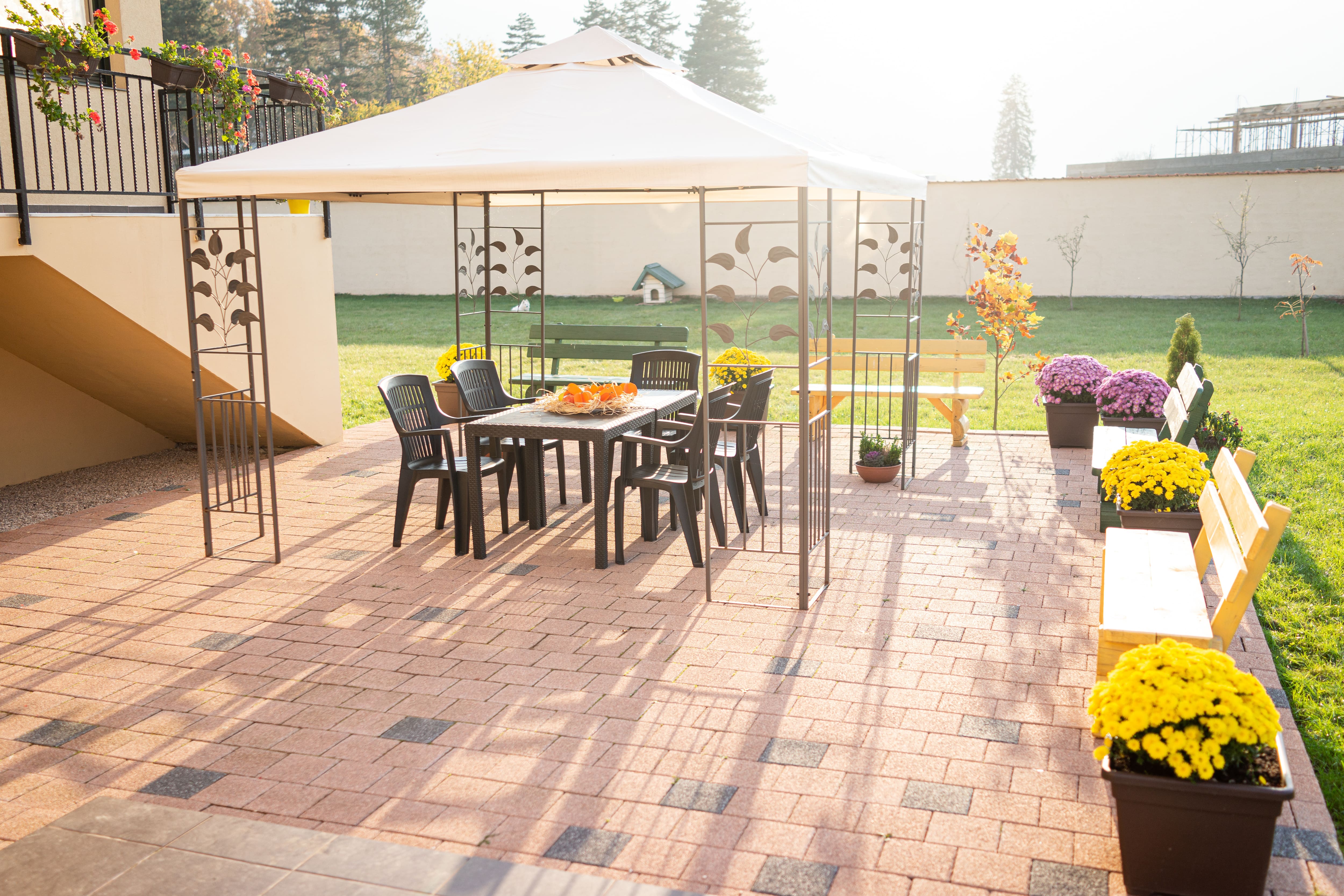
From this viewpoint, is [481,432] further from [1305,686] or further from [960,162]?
[960,162]

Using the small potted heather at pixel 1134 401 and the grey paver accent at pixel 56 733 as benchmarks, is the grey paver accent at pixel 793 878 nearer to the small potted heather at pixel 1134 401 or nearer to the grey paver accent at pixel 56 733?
the grey paver accent at pixel 56 733

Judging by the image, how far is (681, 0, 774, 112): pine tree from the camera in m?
43.6

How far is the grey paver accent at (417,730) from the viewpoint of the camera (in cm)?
386

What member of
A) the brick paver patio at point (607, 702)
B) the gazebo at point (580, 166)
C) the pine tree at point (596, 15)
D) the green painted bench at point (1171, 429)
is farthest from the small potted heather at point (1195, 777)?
the pine tree at point (596, 15)

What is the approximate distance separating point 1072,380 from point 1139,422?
0.82 m

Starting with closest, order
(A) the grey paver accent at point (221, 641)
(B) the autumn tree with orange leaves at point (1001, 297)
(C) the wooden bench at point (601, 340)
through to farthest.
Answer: (A) the grey paver accent at point (221, 641) < (B) the autumn tree with orange leaves at point (1001, 297) < (C) the wooden bench at point (601, 340)

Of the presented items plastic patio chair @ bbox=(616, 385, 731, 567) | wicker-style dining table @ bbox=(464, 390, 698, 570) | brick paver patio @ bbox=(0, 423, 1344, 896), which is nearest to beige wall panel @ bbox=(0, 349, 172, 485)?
brick paver patio @ bbox=(0, 423, 1344, 896)

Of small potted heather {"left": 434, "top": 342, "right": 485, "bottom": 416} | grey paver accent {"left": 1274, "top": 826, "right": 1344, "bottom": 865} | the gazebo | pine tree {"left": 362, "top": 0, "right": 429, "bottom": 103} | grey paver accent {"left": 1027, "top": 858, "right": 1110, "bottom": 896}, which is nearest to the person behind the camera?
grey paver accent {"left": 1027, "top": 858, "right": 1110, "bottom": 896}

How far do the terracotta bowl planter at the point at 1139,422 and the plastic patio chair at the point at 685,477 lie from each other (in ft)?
12.2

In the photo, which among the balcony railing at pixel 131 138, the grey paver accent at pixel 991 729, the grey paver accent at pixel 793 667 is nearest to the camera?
the grey paver accent at pixel 991 729

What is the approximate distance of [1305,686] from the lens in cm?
427

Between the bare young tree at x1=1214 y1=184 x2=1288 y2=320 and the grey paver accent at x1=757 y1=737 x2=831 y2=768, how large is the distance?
18.5 m

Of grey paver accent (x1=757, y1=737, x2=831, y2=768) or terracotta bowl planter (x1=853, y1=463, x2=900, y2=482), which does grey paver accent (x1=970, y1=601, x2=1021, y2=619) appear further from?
terracotta bowl planter (x1=853, y1=463, x2=900, y2=482)

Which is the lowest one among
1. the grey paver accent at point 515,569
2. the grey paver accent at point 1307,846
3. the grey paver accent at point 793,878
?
the grey paver accent at point 793,878
